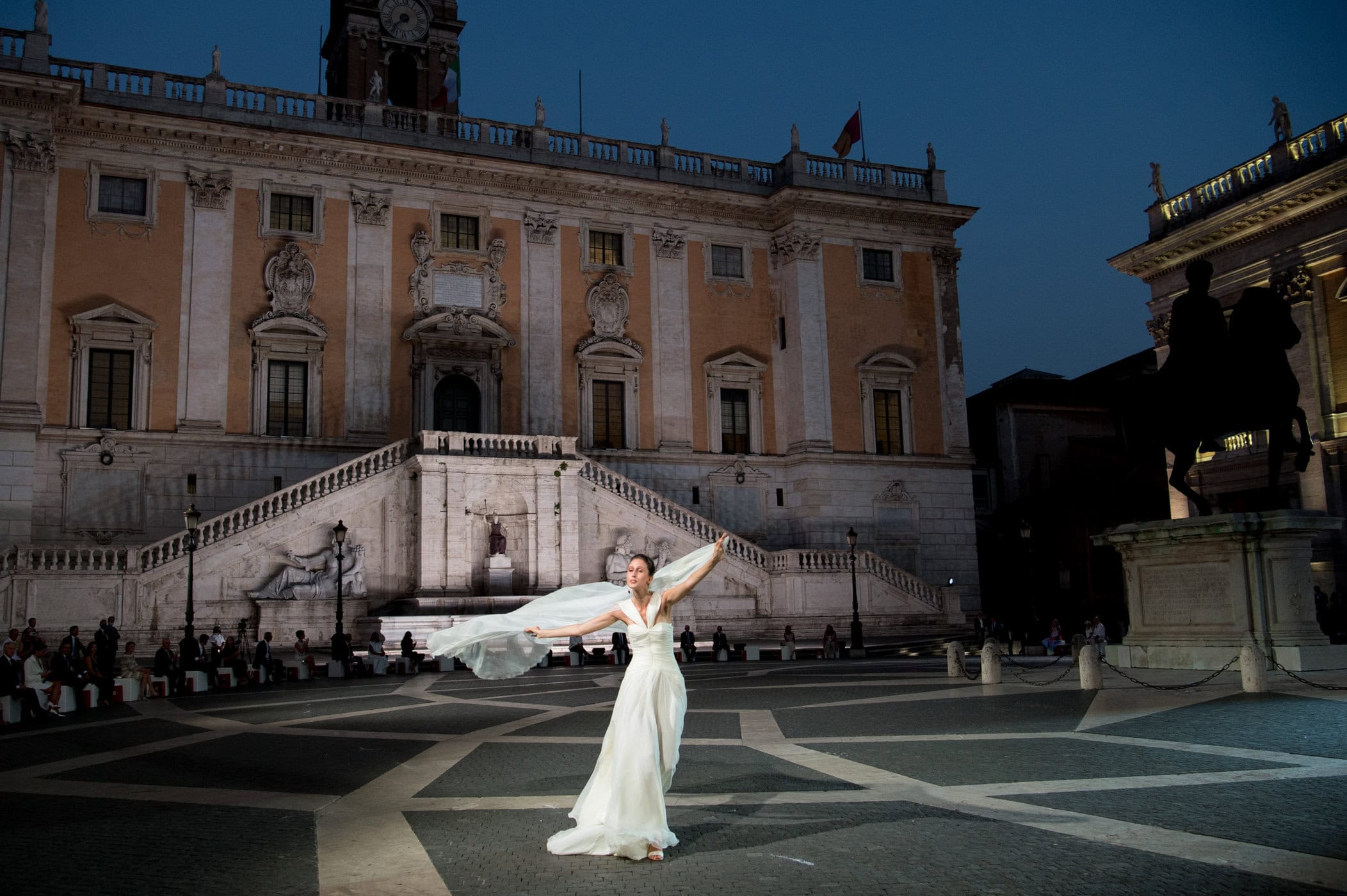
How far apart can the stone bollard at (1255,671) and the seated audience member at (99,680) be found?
18.1 metres

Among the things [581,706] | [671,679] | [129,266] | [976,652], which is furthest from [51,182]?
[671,679]

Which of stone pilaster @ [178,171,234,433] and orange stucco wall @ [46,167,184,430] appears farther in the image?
stone pilaster @ [178,171,234,433]

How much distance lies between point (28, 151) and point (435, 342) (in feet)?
41.4

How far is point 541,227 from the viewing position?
125 ft

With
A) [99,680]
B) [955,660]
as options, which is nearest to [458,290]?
[99,680]

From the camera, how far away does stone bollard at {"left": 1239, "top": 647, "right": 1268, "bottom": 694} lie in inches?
549

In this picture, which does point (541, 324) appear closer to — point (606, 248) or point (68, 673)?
point (606, 248)

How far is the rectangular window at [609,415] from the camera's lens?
38.2m

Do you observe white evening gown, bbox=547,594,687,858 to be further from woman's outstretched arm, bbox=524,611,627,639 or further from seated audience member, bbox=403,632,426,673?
seated audience member, bbox=403,632,426,673

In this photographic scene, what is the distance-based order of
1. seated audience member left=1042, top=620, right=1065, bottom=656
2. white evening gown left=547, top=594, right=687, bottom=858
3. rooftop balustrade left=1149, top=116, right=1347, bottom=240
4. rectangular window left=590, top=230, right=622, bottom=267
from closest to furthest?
white evening gown left=547, top=594, right=687, bottom=858
seated audience member left=1042, top=620, right=1065, bottom=656
rooftop balustrade left=1149, top=116, right=1347, bottom=240
rectangular window left=590, top=230, right=622, bottom=267

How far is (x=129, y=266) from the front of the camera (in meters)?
33.0

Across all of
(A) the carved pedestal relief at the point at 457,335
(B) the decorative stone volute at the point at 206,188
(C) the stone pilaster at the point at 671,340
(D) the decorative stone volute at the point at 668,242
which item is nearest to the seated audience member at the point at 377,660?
(A) the carved pedestal relief at the point at 457,335

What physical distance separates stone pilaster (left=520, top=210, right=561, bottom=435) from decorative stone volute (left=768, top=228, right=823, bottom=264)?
28.1 feet

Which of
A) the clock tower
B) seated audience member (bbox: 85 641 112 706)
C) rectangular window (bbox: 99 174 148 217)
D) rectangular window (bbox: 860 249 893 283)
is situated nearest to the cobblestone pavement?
seated audience member (bbox: 85 641 112 706)
